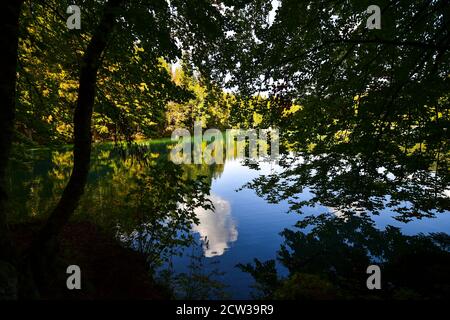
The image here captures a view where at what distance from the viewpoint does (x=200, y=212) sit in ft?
54.4

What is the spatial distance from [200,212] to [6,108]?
13.4 meters

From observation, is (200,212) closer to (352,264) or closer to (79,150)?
(352,264)

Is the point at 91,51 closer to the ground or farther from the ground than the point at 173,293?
farther from the ground

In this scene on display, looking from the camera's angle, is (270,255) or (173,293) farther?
(270,255)

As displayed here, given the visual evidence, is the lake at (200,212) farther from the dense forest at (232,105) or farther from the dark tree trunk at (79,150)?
the dark tree trunk at (79,150)

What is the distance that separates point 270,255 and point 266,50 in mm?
7856

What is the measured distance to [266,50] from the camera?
734 centimetres

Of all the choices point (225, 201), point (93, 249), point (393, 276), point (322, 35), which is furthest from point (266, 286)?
point (225, 201)

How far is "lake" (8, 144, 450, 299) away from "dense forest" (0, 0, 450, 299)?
0.83 feet

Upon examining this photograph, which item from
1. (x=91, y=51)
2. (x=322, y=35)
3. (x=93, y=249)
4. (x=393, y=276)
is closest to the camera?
(x=91, y=51)

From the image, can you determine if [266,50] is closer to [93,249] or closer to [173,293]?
[173,293]

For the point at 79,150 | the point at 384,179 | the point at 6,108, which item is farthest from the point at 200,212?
the point at 6,108

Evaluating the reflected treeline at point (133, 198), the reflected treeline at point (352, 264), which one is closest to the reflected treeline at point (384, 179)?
the reflected treeline at point (352, 264)

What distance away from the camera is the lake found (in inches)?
327
